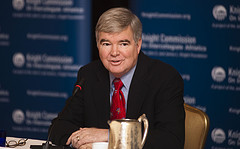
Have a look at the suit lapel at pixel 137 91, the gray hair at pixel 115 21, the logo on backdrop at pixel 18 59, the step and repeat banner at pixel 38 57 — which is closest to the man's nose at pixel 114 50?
the gray hair at pixel 115 21

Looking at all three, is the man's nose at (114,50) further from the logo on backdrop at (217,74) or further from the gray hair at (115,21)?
the logo on backdrop at (217,74)

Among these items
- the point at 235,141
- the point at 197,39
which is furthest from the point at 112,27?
the point at 235,141

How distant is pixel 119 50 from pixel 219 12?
7.61 ft

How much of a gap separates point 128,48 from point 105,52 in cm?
16

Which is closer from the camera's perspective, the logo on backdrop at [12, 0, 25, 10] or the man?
the man

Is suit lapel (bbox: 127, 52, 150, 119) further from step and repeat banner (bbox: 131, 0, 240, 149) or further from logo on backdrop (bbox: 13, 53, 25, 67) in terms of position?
logo on backdrop (bbox: 13, 53, 25, 67)

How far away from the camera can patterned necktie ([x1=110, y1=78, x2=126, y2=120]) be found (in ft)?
8.29

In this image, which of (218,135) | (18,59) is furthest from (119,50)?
(18,59)

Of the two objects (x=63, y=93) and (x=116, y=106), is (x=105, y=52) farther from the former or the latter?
(x=63, y=93)

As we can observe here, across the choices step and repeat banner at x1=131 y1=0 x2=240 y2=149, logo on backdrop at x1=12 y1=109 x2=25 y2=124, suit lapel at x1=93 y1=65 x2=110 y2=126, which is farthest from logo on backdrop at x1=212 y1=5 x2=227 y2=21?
logo on backdrop at x1=12 y1=109 x2=25 y2=124

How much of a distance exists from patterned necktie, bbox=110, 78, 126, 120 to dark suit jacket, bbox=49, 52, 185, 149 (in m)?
0.04

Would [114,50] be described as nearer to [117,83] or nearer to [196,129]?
[117,83]

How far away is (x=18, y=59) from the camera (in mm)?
5188

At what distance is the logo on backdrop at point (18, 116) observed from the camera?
17.0 ft
